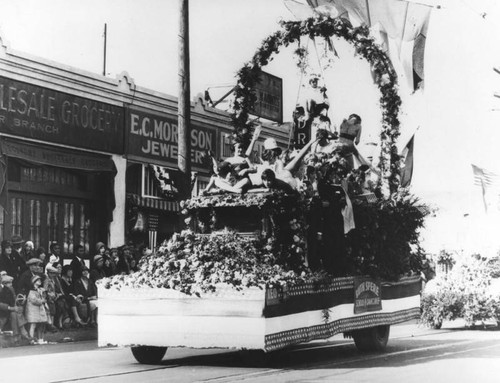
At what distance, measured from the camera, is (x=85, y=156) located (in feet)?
60.7

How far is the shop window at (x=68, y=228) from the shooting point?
61.1 ft

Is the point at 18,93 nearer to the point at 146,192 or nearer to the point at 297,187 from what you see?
the point at 146,192

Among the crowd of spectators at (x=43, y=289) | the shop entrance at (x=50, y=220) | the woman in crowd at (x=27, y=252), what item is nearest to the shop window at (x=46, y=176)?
the shop entrance at (x=50, y=220)

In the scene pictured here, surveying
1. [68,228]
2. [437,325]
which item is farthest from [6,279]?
[437,325]

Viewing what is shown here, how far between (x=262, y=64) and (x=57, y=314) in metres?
5.59

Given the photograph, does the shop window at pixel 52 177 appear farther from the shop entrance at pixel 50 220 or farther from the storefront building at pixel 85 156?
the shop entrance at pixel 50 220

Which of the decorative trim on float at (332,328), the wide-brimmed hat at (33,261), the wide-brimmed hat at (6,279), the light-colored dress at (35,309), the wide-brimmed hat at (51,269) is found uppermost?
the wide-brimmed hat at (33,261)

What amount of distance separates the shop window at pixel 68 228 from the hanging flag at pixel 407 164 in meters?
8.11

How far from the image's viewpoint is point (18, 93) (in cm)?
1659

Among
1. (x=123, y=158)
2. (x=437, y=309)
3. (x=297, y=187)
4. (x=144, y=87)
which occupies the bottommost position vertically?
(x=437, y=309)

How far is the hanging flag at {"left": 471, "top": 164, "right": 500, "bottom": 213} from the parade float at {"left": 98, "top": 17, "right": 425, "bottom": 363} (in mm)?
2064

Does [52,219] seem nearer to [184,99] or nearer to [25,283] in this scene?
[25,283]

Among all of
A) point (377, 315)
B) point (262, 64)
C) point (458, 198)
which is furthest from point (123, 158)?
point (458, 198)

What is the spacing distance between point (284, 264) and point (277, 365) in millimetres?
1267
